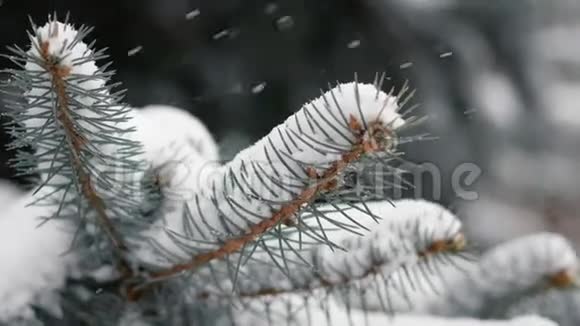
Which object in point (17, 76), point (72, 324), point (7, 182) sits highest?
point (7, 182)

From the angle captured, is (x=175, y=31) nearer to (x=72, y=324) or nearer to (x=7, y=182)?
(x=7, y=182)

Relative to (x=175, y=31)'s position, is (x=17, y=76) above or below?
below

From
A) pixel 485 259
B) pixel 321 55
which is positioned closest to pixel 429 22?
pixel 321 55

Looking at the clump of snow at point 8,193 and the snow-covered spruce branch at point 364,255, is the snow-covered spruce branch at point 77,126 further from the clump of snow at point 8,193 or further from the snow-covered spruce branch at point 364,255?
the clump of snow at point 8,193

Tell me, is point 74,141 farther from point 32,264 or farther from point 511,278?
point 511,278

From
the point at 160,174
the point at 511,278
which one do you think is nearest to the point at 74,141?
the point at 160,174

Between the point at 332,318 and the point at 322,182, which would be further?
the point at 332,318

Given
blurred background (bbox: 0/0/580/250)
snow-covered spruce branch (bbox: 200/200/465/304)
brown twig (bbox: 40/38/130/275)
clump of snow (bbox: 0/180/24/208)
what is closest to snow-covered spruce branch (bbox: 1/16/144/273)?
brown twig (bbox: 40/38/130/275)
